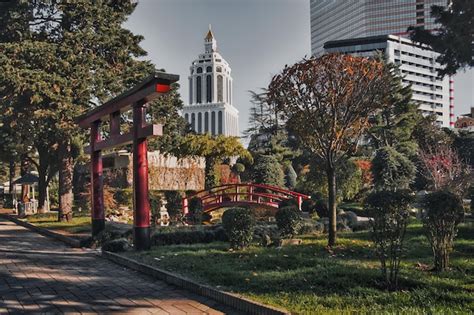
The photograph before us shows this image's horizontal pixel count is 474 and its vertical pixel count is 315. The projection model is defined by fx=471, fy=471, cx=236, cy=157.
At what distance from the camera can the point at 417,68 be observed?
123 m

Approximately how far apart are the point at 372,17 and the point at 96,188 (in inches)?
5064

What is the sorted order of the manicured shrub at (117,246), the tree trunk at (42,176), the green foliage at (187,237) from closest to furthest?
1. the manicured shrub at (117,246)
2. the green foliage at (187,237)
3. the tree trunk at (42,176)

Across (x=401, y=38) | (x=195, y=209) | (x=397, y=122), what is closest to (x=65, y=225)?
(x=195, y=209)

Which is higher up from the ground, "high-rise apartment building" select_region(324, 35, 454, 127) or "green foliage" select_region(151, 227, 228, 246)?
"high-rise apartment building" select_region(324, 35, 454, 127)

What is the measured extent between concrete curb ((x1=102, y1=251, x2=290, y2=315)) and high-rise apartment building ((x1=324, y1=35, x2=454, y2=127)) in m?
107

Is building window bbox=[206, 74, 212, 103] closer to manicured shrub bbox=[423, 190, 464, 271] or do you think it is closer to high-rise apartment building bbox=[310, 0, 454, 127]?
high-rise apartment building bbox=[310, 0, 454, 127]

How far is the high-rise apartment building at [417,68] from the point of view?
364 feet

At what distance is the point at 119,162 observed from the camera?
48.2ft

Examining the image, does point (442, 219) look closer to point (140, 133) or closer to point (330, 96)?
point (330, 96)

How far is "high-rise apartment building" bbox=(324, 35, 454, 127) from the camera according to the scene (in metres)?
111

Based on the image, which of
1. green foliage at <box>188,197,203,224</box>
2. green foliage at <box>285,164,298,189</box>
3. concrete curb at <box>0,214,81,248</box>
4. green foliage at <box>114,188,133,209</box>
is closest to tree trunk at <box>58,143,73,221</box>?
concrete curb at <box>0,214,81,248</box>

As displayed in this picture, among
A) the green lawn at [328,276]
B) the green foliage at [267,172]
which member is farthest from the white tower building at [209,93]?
the green lawn at [328,276]

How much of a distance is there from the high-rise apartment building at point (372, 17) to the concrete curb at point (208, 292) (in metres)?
120

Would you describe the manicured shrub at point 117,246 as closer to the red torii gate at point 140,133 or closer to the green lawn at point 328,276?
the red torii gate at point 140,133
